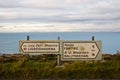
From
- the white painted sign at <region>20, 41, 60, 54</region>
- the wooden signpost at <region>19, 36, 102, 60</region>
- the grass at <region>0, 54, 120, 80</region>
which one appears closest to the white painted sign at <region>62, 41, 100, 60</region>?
the wooden signpost at <region>19, 36, 102, 60</region>

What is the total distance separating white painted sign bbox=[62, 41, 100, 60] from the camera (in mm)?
16328

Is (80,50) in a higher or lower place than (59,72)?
higher

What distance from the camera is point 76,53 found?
16391 mm

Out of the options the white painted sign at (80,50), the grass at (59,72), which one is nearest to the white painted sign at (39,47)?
the white painted sign at (80,50)

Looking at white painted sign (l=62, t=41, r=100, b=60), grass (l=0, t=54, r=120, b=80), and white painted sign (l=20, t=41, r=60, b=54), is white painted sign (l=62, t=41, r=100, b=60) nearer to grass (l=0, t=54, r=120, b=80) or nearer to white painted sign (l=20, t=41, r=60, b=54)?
white painted sign (l=20, t=41, r=60, b=54)

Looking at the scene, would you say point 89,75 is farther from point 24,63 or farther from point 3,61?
point 3,61

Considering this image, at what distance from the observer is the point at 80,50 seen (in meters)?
16.4

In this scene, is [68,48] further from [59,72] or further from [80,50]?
[59,72]

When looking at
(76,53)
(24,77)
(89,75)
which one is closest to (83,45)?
(76,53)

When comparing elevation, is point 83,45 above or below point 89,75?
above

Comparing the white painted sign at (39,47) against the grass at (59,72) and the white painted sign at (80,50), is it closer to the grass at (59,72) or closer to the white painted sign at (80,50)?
the white painted sign at (80,50)

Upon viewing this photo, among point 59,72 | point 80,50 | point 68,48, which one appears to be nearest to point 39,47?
point 68,48

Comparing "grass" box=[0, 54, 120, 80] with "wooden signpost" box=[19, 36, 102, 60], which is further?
"wooden signpost" box=[19, 36, 102, 60]

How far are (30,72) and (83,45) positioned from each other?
8.90 feet
